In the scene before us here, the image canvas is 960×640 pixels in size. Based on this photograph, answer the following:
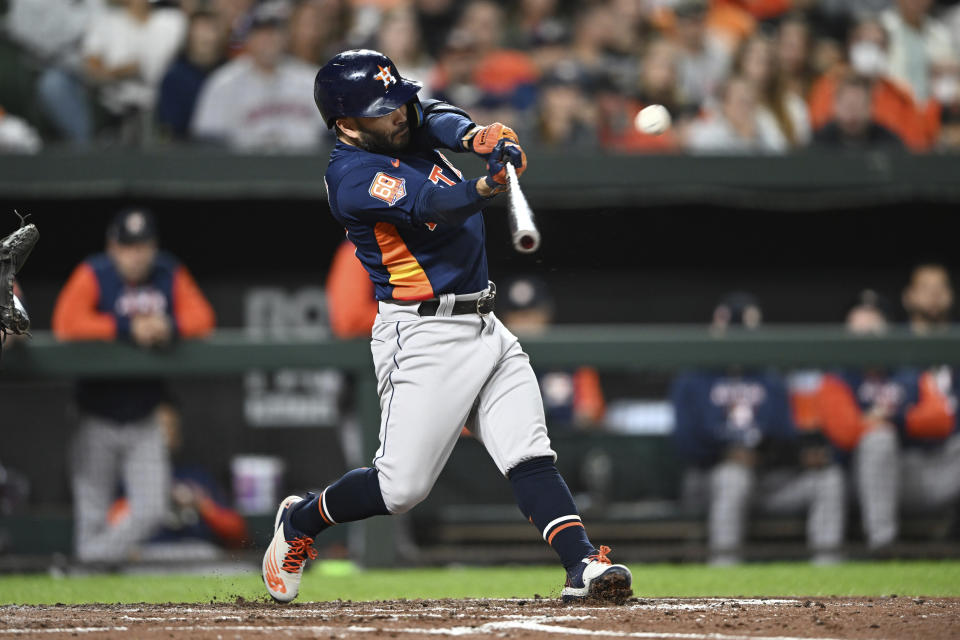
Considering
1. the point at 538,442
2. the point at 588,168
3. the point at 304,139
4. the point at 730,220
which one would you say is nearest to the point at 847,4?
the point at 730,220

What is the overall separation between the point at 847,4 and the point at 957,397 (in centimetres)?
372

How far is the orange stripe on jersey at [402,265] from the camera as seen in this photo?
3811 millimetres

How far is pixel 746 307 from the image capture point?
265 inches

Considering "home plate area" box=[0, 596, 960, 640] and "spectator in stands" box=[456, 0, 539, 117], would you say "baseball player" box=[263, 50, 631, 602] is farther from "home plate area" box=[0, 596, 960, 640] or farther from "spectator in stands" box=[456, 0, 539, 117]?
"spectator in stands" box=[456, 0, 539, 117]

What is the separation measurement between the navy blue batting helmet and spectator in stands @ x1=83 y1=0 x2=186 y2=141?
13.4 ft

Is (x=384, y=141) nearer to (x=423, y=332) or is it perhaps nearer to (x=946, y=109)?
(x=423, y=332)

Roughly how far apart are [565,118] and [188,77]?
228cm

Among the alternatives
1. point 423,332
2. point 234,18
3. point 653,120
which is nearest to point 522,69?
point 234,18

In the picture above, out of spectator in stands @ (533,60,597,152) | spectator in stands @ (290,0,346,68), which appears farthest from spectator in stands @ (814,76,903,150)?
spectator in stands @ (290,0,346,68)

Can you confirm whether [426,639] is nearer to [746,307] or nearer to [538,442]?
[538,442]

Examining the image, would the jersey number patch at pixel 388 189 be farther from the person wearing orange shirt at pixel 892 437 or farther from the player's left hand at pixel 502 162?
the person wearing orange shirt at pixel 892 437

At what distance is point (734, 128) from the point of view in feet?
26.3

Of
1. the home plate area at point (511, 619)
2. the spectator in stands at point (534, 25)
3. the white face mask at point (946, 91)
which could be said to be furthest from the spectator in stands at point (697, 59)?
the home plate area at point (511, 619)

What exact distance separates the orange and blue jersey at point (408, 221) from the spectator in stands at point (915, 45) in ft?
18.2
